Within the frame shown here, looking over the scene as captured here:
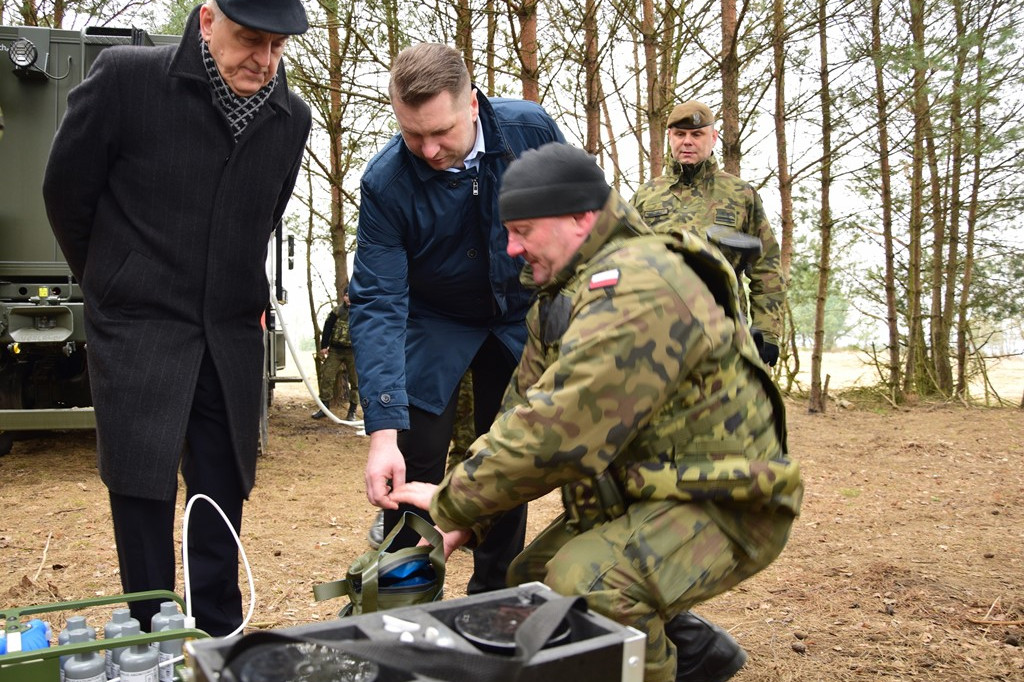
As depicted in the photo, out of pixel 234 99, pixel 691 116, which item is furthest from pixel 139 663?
pixel 691 116

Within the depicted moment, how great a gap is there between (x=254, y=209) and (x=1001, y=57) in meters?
9.40

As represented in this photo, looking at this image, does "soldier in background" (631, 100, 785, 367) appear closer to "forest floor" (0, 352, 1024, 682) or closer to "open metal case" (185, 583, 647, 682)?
"forest floor" (0, 352, 1024, 682)

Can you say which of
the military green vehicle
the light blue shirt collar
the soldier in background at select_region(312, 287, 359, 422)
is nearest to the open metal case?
the light blue shirt collar

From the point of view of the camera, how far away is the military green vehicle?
664 centimetres

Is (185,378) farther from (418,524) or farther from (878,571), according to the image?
(878,571)

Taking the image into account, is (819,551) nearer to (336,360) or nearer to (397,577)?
(397,577)

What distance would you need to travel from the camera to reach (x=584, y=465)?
1981 millimetres

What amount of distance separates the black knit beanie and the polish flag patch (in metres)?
0.20

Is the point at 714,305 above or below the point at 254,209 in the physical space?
below

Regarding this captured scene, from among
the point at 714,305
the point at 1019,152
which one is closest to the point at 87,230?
the point at 714,305

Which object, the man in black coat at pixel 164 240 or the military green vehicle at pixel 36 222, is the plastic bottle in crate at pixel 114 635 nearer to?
the man in black coat at pixel 164 240

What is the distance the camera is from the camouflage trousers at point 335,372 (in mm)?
11399

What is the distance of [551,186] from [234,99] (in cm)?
100

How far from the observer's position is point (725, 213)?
5.60 meters
